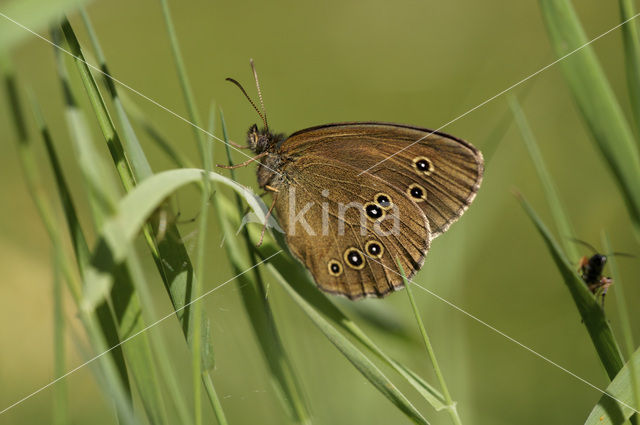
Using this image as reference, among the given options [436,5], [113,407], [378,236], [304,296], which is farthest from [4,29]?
[436,5]

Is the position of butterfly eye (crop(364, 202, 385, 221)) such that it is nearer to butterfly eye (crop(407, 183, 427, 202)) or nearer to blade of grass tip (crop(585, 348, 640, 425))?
butterfly eye (crop(407, 183, 427, 202))

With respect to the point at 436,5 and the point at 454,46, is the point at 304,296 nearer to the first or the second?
the point at 454,46

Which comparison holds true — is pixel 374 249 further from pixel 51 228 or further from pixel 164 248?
pixel 51 228

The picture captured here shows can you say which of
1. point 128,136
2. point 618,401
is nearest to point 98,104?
point 128,136

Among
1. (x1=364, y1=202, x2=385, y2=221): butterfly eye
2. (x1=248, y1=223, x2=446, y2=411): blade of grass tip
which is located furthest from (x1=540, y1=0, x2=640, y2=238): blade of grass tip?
(x1=364, y1=202, x2=385, y2=221): butterfly eye

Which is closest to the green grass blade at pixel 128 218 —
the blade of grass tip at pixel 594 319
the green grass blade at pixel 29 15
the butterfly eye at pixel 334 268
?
the green grass blade at pixel 29 15

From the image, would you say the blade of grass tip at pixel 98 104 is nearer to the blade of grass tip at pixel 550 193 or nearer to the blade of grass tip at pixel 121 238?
the blade of grass tip at pixel 121 238
